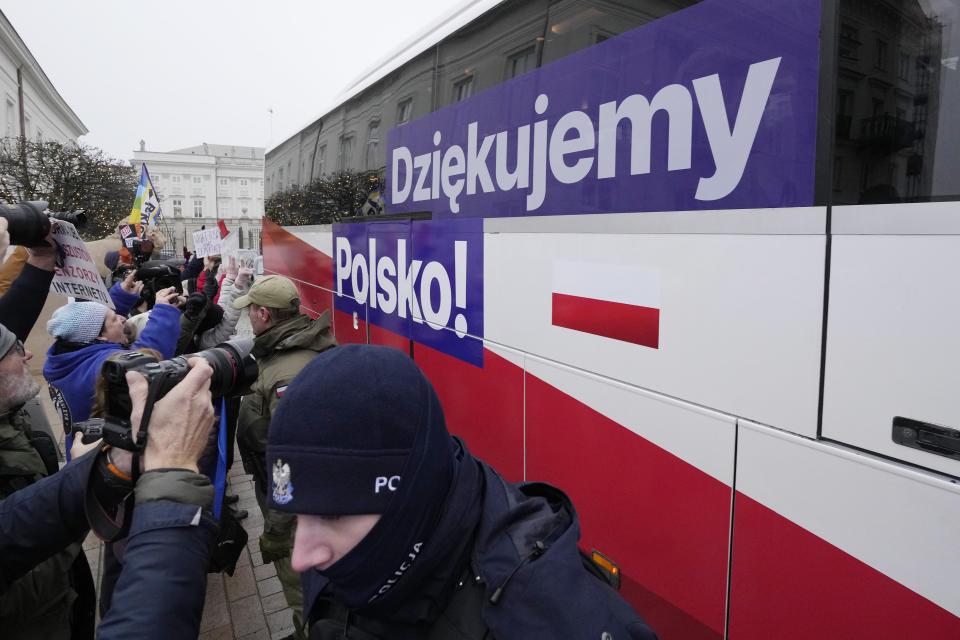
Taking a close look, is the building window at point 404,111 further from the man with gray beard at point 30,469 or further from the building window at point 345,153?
the man with gray beard at point 30,469

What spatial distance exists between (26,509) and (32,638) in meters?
0.74

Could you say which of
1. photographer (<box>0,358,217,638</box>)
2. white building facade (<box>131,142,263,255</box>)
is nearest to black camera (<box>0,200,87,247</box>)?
photographer (<box>0,358,217,638</box>)

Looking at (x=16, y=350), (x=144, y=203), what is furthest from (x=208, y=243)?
(x=16, y=350)

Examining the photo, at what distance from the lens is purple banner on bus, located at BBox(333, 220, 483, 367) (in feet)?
10.5

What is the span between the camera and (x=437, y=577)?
3.45 feet

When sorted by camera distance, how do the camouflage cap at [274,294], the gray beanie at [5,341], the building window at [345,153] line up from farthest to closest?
the building window at [345,153], the camouflage cap at [274,294], the gray beanie at [5,341]

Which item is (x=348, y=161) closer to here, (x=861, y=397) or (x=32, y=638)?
(x=32, y=638)

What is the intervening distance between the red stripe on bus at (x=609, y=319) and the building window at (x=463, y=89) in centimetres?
140

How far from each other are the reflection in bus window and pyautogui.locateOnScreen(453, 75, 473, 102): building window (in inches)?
78.8

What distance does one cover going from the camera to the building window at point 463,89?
321cm

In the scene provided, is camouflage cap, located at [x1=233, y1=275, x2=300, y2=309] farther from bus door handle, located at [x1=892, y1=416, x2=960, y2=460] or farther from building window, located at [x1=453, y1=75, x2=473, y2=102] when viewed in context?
bus door handle, located at [x1=892, y1=416, x2=960, y2=460]

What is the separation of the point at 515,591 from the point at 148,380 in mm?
1024

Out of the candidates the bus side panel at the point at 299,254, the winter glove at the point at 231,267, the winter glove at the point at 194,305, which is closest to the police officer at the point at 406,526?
the winter glove at the point at 194,305

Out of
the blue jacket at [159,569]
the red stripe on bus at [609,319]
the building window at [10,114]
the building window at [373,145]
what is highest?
the building window at [10,114]
